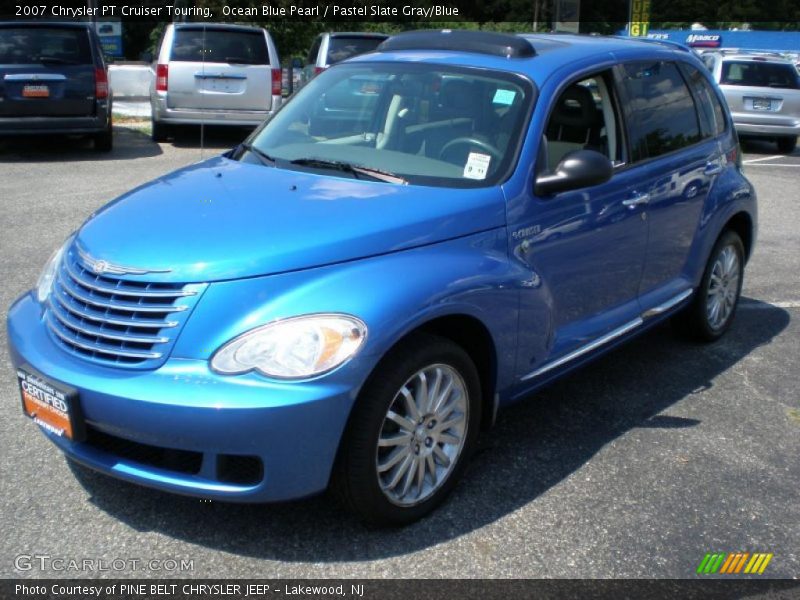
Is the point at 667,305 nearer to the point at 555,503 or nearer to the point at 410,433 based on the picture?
the point at 555,503

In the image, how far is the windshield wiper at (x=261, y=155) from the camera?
14.0 ft

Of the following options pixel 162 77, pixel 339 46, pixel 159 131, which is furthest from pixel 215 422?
pixel 339 46

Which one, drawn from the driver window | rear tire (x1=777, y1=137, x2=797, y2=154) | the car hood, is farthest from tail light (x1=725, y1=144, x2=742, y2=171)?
rear tire (x1=777, y1=137, x2=797, y2=154)

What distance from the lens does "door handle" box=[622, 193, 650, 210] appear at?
443 cm

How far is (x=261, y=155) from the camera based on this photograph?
4391 mm

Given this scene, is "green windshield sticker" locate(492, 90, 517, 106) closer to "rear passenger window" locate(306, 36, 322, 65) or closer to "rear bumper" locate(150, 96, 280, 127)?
"rear bumper" locate(150, 96, 280, 127)

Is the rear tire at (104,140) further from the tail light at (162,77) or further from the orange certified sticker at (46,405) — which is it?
the orange certified sticker at (46,405)

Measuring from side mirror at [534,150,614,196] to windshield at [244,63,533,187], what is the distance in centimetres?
18

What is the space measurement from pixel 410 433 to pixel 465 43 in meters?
2.14

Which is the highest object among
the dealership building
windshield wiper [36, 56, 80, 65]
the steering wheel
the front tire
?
the dealership building

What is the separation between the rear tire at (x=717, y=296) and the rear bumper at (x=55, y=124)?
919cm

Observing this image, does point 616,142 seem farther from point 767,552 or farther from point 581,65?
point 767,552

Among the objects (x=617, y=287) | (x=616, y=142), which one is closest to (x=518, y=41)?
(x=616, y=142)

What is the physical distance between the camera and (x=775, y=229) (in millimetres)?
A: 9367
